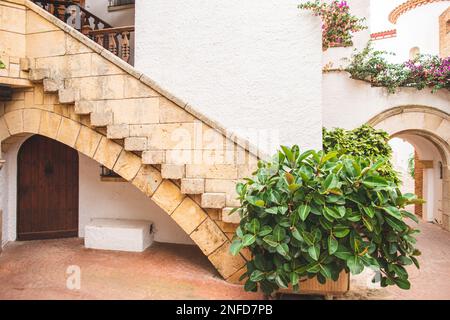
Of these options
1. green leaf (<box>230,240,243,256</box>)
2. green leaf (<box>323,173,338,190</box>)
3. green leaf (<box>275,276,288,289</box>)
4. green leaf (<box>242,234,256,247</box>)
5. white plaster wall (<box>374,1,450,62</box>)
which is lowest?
green leaf (<box>275,276,288,289</box>)

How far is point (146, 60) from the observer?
18.2 ft

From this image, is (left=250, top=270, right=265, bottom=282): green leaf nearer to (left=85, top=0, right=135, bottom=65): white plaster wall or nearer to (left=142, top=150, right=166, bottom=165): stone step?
(left=142, top=150, right=166, bottom=165): stone step

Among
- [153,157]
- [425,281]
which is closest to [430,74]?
[425,281]

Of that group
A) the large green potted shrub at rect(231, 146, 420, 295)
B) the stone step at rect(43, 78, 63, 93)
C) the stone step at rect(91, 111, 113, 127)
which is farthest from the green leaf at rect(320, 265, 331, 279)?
the stone step at rect(43, 78, 63, 93)

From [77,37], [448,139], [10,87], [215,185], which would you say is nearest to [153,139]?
[215,185]

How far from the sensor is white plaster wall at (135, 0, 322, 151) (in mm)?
4984

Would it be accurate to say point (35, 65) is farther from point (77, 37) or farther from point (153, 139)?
point (153, 139)

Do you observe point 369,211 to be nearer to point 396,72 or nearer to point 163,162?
point 163,162

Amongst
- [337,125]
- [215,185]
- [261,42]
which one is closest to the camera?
[215,185]

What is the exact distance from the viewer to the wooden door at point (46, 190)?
5.98m

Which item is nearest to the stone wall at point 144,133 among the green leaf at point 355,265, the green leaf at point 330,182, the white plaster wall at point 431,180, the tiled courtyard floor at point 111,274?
the tiled courtyard floor at point 111,274

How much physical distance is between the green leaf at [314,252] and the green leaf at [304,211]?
1.03 feet

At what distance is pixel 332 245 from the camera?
9.00ft
